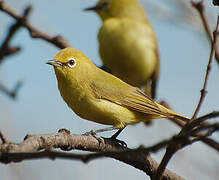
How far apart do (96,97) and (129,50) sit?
13.0 feet

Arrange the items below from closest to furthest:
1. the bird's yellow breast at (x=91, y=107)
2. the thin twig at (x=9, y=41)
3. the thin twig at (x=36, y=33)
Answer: the thin twig at (x=9, y=41), the bird's yellow breast at (x=91, y=107), the thin twig at (x=36, y=33)

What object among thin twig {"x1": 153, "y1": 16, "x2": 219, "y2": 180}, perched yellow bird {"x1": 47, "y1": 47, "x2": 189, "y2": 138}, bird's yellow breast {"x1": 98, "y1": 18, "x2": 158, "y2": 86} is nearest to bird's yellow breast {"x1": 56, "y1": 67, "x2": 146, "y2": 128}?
perched yellow bird {"x1": 47, "y1": 47, "x2": 189, "y2": 138}

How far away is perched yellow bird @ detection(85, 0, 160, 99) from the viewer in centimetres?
801

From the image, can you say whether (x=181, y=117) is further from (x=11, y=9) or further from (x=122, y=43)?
(x=122, y=43)

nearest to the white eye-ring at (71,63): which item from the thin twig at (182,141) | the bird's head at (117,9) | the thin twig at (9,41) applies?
the thin twig at (9,41)

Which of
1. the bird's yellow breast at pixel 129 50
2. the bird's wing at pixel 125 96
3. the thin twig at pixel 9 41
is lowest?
the bird's yellow breast at pixel 129 50

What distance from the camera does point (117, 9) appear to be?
9.00 m

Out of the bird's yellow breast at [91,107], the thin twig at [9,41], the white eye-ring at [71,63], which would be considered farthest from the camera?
the white eye-ring at [71,63]

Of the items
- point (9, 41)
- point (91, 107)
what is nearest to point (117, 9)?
point (91, 107)

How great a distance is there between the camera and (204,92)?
9.87ft

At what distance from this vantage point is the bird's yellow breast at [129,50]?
800cm

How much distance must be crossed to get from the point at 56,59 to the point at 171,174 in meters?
1.63

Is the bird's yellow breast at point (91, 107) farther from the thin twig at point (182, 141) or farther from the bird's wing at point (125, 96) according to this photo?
the thin twig at point (182, 141)

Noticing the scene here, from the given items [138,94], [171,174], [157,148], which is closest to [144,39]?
[138,94]
